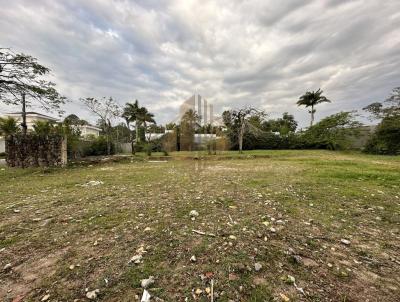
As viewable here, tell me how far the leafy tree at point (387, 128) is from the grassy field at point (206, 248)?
2160 centimetres

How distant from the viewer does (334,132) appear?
75.7 ft

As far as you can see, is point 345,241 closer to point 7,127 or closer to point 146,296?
point 146,296

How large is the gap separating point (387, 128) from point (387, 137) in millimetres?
1163

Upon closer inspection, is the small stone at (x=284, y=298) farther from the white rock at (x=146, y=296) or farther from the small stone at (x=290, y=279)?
the white rock at (x=146, y=296)

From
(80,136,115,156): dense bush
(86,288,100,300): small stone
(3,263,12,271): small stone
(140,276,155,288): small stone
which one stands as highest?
(80,136,115,156): dense bush

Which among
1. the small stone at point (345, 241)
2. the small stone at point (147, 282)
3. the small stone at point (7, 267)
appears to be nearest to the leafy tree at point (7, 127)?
the small stone at point (7, 267)

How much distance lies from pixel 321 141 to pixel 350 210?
24.0m

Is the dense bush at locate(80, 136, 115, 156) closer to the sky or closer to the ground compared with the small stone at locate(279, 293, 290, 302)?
closer to the sky

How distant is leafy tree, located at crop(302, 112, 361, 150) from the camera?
22.5 metres

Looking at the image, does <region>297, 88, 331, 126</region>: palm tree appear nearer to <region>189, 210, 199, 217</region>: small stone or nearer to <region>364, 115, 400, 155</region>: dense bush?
<region>364, 115, 400, 155</region>: dense bush

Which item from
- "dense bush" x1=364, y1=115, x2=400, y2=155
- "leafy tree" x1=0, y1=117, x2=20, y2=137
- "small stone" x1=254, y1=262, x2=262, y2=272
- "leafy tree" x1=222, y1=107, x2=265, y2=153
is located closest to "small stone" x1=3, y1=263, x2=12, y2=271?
"small stone" x1=254, y1=262, x2=262, y2=272

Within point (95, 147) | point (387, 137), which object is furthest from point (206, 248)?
point (387, 137)

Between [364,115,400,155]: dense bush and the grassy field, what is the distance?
21.4 metres

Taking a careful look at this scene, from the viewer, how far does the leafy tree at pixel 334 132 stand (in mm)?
22500
